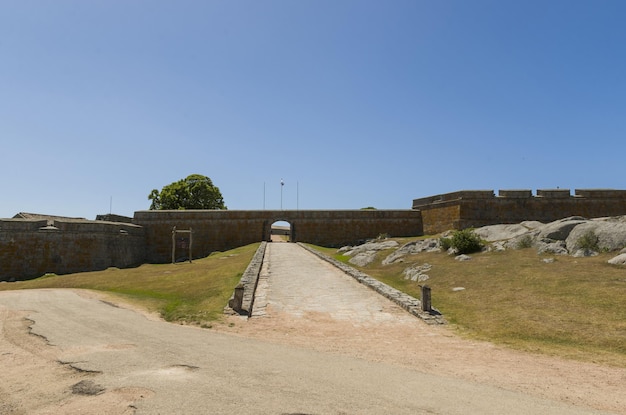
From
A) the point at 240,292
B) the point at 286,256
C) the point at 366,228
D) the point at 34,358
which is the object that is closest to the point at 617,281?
the point at 240,292

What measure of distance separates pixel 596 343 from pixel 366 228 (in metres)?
28.1

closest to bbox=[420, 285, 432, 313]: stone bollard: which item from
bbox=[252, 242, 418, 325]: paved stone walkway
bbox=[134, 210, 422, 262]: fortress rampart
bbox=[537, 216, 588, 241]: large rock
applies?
bbox=[252, 242, 418, 325]: paved stone walkway

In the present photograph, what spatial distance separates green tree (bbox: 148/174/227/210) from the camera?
48812 mm

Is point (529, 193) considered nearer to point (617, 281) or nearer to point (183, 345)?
point (617, 281)

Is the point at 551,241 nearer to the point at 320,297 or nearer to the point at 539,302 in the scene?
the point at 539,302

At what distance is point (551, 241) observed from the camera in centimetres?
1700

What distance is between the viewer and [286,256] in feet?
74.4

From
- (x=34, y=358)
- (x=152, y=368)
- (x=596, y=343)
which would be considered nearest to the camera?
(x=152, y=368)

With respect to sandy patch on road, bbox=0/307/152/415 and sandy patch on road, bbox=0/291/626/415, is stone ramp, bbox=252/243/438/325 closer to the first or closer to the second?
sandy patch on road, bbox=0/291/626/415

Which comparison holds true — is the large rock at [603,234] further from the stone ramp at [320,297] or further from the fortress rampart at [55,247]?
the fortress rampart at [55,247]

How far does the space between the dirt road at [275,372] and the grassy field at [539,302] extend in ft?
3.48

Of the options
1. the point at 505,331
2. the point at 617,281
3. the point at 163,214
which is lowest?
the point at 505,331

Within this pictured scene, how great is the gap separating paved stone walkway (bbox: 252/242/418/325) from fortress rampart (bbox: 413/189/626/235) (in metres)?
17.0

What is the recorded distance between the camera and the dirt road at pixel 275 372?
4160 mm
